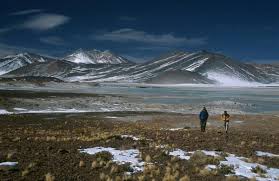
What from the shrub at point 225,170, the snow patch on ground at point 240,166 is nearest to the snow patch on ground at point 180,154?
the snow patch on ground at point 240,166

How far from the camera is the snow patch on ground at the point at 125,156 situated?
17.7 m

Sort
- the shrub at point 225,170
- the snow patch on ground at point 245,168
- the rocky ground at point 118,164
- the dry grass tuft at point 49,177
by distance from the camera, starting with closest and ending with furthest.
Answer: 1. the dry grass tuft at point 49,177
2. the rocky ground at point 118,164
3. the snow patch on ground at point 245,168
4. the shrub at point 225,170

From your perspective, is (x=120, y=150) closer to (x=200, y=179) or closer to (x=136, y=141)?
(x=136, y=141)

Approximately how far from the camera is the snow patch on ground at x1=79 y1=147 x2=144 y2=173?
1773cm

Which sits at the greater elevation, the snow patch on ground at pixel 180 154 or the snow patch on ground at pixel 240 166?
the snow patch on ground at pixel 180 154

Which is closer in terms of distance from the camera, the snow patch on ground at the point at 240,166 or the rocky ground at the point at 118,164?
the rocky ground at the point at 118,164

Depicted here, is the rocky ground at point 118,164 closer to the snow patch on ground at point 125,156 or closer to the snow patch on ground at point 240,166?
the snow patch on ground at point 125,156

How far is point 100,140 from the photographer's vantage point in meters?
25.1

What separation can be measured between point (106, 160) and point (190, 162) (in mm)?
3766

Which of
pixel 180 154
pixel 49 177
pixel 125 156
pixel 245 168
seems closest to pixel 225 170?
pixel 245 168

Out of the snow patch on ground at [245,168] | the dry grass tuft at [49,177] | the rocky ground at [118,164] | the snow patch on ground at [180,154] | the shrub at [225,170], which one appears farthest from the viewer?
the snow patch on ground at [180,154]

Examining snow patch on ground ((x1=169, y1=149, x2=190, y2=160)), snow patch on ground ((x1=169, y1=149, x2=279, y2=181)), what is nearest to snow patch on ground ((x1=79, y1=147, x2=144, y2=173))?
snow patch on ground ((x1=169, y1=149, x2=190, y2=160))

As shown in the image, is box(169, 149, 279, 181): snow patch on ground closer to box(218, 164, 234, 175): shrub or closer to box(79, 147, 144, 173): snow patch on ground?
box(218, 164, 234, 175): shrub

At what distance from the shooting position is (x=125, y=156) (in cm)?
1970
